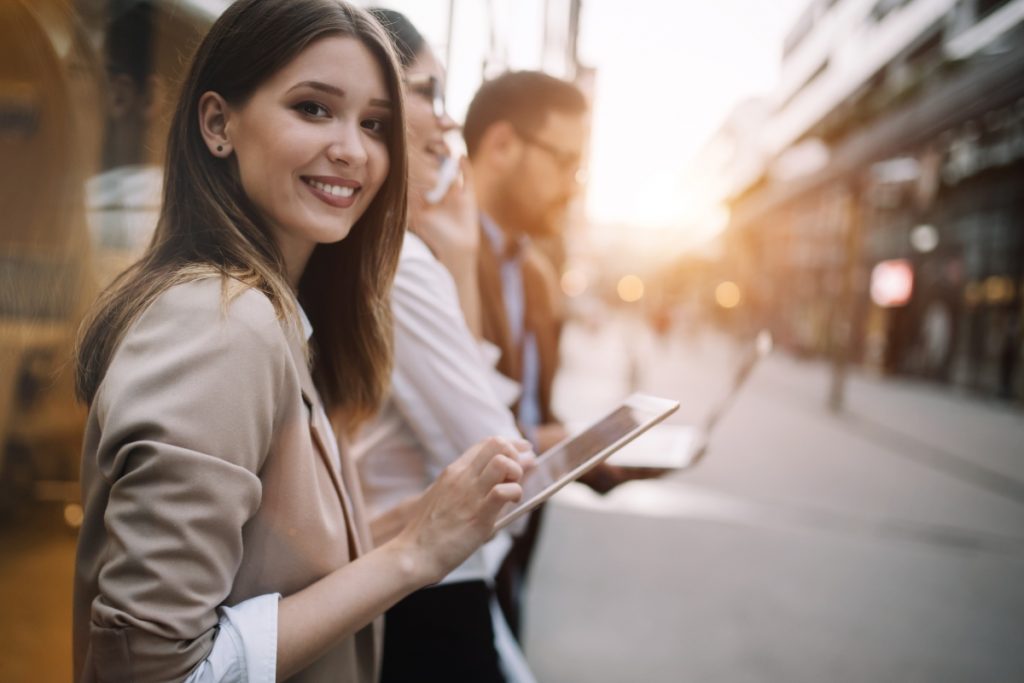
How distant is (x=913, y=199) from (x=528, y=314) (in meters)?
17.5

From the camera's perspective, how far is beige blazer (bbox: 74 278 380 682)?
718mm

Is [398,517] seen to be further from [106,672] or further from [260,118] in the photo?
[260,118]

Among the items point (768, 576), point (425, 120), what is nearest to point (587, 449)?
point (425, 120)

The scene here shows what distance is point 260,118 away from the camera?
0.89 metres

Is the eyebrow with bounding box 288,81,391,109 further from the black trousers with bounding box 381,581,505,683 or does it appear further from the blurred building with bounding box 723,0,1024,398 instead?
the blurred building with bounding box 723,0,1024,398

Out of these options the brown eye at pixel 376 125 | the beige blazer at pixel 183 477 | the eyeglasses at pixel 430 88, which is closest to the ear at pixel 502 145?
the eyeglasses at pixel 430 88

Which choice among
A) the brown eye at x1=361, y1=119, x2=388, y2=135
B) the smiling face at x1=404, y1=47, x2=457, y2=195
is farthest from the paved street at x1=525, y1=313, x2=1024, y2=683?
the brown eye at x1=361, y1=119, x2=388, y2=135

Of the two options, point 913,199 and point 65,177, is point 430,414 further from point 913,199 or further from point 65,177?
point 913,199

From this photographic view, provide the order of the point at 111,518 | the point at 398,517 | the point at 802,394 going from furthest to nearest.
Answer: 1. the point at 802,394
2. the point at 398,517
3. the point at 111,518

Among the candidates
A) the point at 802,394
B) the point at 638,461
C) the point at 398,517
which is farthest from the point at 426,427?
the point at 802,394

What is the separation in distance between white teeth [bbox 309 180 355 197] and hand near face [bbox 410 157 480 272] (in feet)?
1.50

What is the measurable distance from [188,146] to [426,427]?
2.18 ft

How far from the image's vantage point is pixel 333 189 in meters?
0.95

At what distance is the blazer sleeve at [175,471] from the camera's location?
28.2 inches
